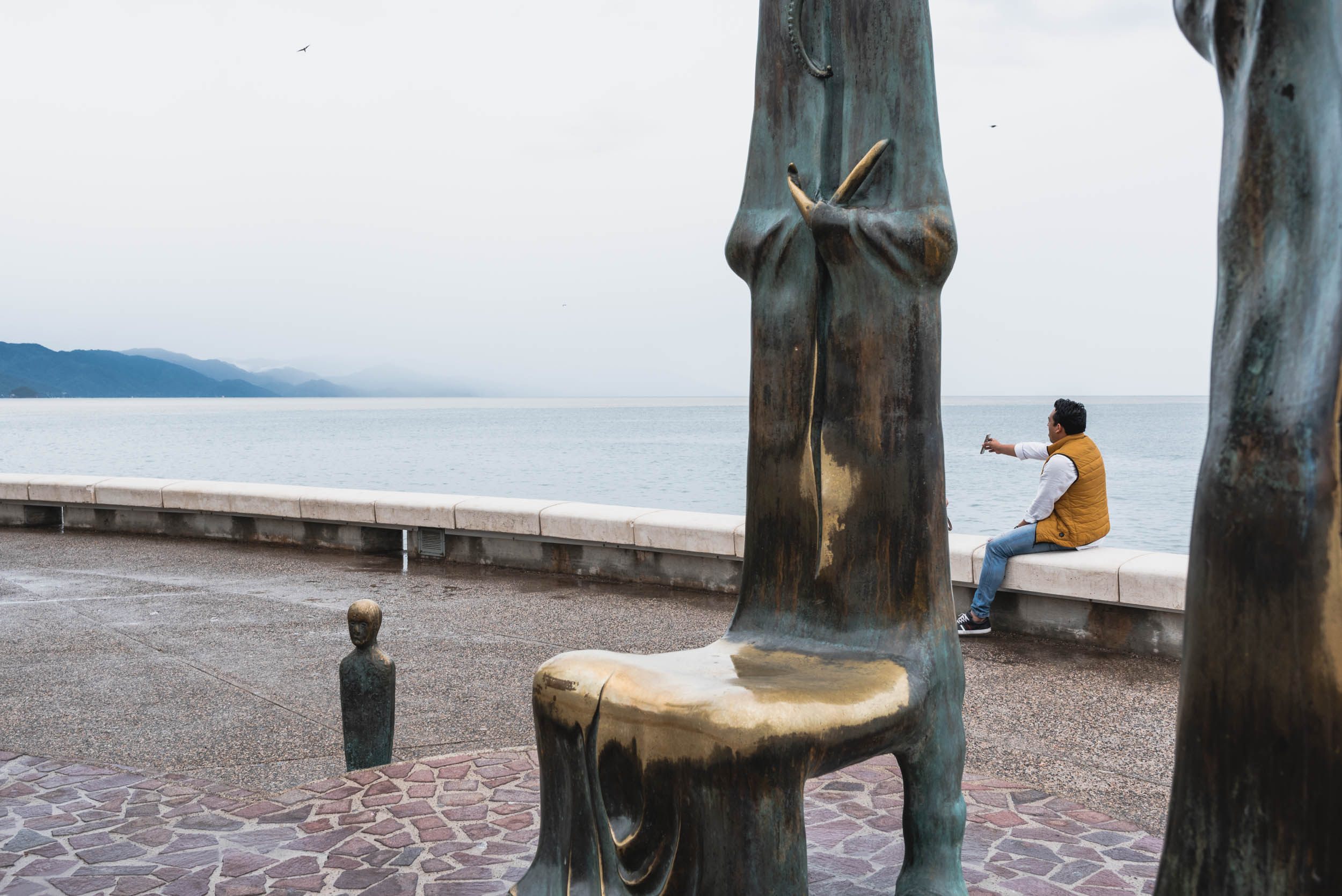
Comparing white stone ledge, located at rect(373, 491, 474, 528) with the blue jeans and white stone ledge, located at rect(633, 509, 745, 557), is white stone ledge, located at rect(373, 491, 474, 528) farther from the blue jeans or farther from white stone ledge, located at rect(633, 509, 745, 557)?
the blue jeans

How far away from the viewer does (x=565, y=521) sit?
9039 millimetres

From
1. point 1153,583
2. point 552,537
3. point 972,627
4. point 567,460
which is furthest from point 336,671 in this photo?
point 567,460

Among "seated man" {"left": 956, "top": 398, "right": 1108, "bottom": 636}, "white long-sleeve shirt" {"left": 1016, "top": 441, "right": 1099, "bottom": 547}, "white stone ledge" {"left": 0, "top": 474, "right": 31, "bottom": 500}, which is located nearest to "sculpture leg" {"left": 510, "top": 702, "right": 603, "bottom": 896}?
"seated man" {"left": 956, "top": 398, "right": 1108, "bottom": 636}

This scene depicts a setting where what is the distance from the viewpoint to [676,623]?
296 inches

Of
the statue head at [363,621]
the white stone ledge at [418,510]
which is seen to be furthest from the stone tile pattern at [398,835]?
the white stone ledge at [418,510]

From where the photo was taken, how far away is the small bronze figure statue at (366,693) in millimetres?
4371

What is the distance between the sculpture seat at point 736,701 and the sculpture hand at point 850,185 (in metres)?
1.28

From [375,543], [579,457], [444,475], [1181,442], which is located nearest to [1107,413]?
[1181,442]

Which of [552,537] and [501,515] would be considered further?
[501,515]

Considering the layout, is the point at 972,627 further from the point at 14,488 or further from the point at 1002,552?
the point at 14,488

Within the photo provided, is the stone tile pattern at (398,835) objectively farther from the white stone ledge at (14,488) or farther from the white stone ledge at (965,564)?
the white stone ledge at (14,488)

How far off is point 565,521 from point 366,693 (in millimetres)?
4692

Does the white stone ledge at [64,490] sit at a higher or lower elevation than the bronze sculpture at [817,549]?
lower

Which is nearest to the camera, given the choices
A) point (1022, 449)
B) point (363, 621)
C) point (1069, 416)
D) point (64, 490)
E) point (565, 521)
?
point (363, 621)
